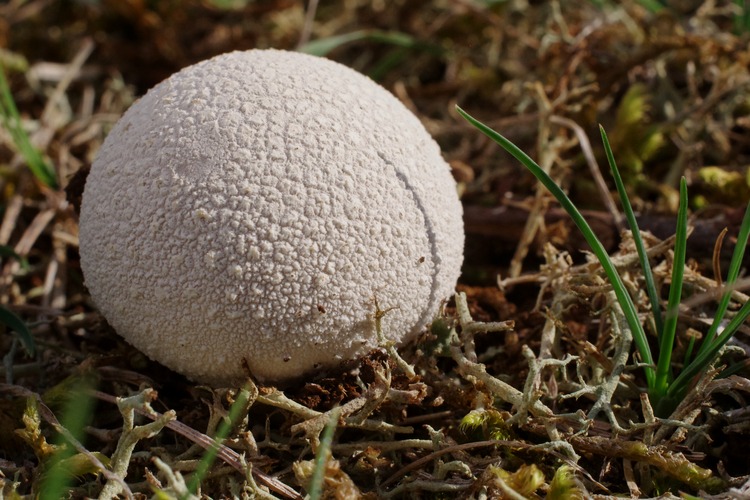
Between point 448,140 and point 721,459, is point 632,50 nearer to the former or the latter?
point 448,140

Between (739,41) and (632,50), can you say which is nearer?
(739,41)

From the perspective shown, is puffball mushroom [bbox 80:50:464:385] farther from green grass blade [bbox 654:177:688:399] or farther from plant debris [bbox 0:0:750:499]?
green grass blade [bbox 654:177:688:399]

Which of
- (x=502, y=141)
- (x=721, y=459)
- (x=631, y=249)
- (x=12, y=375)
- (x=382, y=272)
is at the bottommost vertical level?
(x=721, y=459)

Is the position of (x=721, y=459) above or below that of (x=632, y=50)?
below

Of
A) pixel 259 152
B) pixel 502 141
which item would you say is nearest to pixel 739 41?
pixel 502 141

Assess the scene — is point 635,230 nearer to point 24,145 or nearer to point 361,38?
point 361,38

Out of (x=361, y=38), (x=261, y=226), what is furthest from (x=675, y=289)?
(x=361, y=38)

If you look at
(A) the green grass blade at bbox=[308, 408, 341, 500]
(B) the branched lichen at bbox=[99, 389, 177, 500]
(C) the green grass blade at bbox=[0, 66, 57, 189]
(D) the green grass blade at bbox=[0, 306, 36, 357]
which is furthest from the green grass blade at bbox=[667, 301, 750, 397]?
(C) the green grass blade at bbox=[0, 66, 57, 189]

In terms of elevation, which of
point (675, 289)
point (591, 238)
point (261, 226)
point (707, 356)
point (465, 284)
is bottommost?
point (465, 284)

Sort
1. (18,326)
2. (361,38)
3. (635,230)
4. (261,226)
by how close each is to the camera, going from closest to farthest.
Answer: (261,226) < (635,230) < (18,326) < (361,38)
